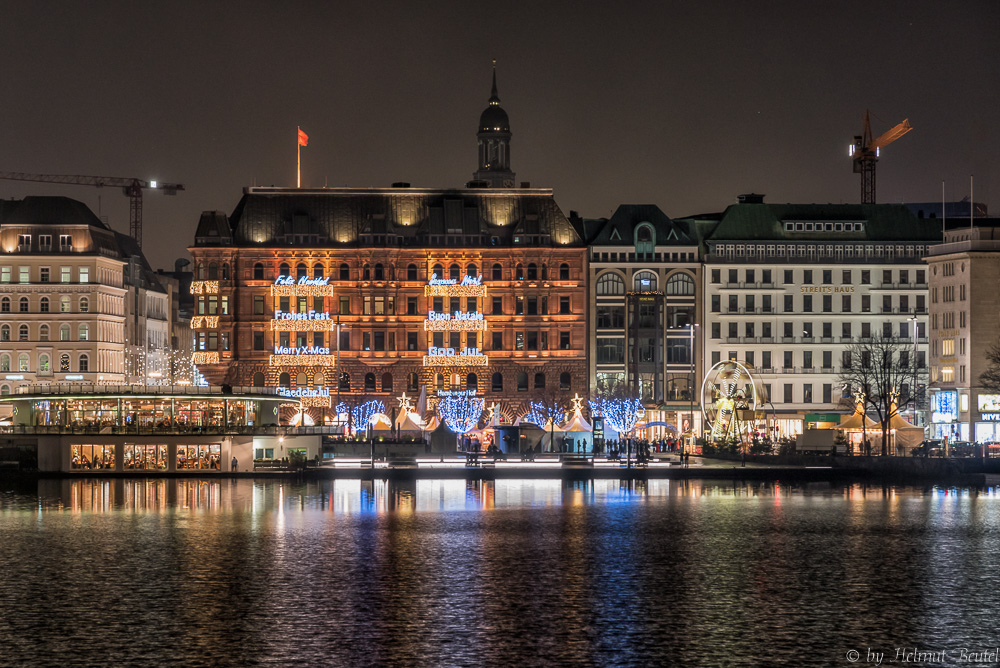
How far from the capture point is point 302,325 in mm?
154125

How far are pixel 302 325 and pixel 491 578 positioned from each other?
96.4 metres

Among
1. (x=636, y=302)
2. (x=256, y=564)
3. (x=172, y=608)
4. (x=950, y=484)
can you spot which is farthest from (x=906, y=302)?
(x=172, y=608)

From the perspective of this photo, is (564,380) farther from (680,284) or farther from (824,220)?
(824,220)

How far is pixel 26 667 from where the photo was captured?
44.2 meters

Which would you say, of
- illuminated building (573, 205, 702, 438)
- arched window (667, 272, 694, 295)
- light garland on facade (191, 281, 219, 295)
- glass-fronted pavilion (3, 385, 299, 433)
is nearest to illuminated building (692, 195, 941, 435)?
arched window (667, 272, 694, 295)

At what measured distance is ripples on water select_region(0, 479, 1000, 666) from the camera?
4741cm

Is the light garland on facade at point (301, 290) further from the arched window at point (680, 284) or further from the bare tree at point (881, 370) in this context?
the bare tree at point (881, 370)

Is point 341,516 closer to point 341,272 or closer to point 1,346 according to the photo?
point 341,272

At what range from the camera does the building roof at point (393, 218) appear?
156125 millimetres

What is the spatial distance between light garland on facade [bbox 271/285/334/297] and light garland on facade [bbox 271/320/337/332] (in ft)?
9.06

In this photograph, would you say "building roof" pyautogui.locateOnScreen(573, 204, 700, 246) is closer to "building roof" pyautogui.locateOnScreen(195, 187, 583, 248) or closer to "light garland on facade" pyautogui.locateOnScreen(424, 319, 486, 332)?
"building roof" pyautogui.locateOnScreen(195, 187, 583, 248)

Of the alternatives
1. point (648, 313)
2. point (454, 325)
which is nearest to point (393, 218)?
point (454, 325)

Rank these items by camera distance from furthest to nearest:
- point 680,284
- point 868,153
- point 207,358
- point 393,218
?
1. point 868,153
2. point 393,218
3. point 680,284
4. point 207,358

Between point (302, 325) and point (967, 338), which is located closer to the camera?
point (967, 338)
